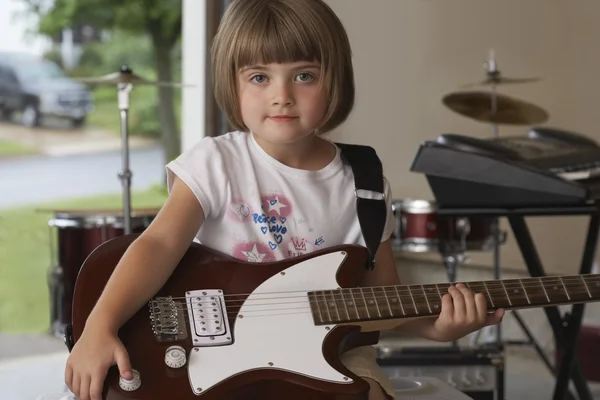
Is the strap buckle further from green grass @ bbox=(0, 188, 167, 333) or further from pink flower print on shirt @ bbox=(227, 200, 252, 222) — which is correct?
green grass @ bbox=(0, 188, 167, 333)

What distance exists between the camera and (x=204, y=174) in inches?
55.6

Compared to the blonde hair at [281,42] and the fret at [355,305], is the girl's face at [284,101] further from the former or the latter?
the fret at [355,305]

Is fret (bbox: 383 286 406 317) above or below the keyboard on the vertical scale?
below

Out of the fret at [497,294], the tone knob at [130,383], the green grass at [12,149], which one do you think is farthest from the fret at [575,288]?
the green grass at [12,149]

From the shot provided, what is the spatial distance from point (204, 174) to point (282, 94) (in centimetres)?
19

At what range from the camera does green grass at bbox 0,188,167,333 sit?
159 inches

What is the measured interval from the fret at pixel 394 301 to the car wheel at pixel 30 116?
3.10 metres

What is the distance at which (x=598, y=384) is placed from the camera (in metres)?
2.98

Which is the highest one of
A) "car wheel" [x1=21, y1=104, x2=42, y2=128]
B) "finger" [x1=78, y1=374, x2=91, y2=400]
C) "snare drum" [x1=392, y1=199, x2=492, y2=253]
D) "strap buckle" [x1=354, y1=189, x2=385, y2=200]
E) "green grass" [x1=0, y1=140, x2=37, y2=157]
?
"strap buckle" [x1=354, y1=189, x2=385, y2=200]

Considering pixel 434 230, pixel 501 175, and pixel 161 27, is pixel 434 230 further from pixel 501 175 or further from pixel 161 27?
pixel 161 27

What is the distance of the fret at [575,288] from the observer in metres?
1.42

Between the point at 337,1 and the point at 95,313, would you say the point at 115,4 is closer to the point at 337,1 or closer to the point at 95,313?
the point at 337,1

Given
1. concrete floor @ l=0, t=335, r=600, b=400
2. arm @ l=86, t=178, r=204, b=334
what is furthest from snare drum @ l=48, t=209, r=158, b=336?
arm @ l=86, t=178, r=204, b=334

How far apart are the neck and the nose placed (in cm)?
14
